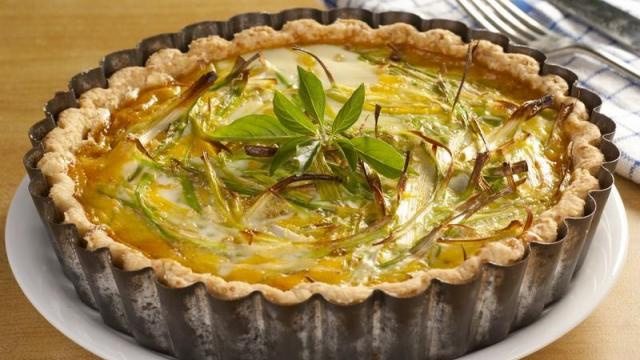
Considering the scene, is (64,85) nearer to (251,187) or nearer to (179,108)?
(179,108)

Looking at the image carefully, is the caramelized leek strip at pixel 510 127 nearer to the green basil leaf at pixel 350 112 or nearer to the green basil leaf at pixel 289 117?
the green basil leaf at pixel 350 112

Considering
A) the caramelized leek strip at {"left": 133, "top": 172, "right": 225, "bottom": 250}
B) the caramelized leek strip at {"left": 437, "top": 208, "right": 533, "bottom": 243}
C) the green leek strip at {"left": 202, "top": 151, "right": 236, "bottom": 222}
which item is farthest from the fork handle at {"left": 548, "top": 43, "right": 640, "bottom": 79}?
the caramelized leek strip at {"left": 133, "top": 172, "right": 225, "bottom": 250}

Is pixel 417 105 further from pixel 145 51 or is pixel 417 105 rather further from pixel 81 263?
pixel 81 263

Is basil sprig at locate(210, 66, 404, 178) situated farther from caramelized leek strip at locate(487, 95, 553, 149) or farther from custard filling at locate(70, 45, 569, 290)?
caramelized leek strip at locate(487, 95, 553, 149)

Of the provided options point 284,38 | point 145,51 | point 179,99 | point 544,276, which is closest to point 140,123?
point 179,99

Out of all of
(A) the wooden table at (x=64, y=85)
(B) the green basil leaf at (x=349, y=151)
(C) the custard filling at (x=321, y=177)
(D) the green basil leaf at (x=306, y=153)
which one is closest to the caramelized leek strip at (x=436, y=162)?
(C) the custard filling at (x=321, y=177)

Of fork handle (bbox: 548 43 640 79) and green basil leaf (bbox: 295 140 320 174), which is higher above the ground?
green basil leaf (bbox: 295 140 320 174)
